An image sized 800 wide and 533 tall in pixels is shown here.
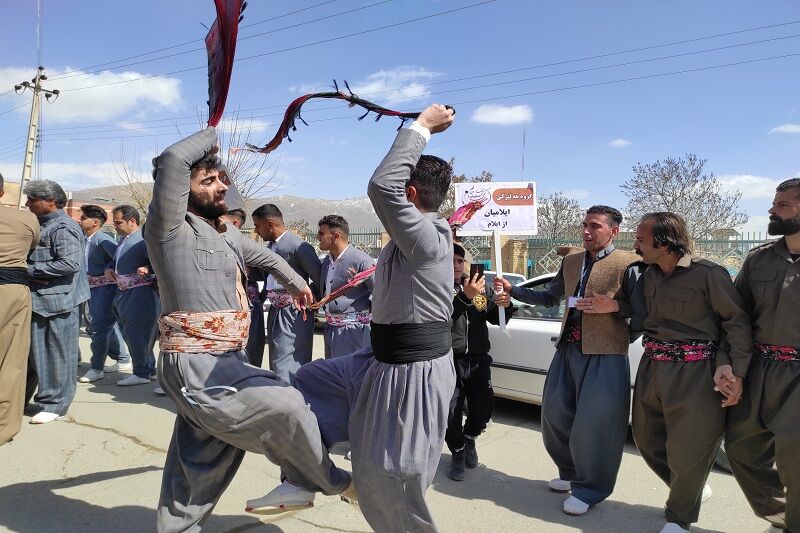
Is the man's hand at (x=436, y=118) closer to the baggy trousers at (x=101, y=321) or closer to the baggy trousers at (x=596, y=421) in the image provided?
the baggy trousers at (x=596, y=421)

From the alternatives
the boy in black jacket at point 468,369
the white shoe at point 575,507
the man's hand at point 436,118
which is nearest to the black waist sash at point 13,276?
the boy in black jacket at point 468,369

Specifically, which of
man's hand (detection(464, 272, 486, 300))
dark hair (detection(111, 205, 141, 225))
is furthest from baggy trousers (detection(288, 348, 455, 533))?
dark hair (detection(111, 205, 141, 225))

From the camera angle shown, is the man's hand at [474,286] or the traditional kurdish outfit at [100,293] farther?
the traditional kurdish outfit at [100,293]

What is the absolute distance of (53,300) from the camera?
17.2 ft

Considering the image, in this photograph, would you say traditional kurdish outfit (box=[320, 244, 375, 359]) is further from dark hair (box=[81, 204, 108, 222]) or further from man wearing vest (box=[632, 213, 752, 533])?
dark hair (box=[81, 204, 108, 222])

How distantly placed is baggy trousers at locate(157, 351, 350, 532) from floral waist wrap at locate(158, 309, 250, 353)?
0.04 m

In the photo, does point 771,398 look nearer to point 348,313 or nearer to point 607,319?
point 607,319

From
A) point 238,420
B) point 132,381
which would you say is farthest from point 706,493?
point 132,381

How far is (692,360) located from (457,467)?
70.4 inches

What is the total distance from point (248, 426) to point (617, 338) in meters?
2.42

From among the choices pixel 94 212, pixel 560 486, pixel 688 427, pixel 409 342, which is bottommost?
pixel 560 486

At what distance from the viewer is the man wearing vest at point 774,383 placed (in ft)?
9.95

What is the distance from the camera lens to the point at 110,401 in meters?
6.18

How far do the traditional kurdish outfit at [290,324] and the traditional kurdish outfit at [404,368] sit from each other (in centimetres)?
302
